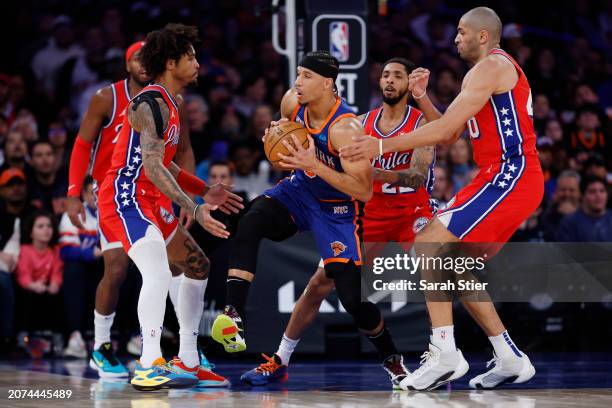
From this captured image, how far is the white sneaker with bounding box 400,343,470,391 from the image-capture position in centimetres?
671

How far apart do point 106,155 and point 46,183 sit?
9.80 ft

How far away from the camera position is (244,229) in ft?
22.2

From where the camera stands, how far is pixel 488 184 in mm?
6840

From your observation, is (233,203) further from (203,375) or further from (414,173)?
(414,173)

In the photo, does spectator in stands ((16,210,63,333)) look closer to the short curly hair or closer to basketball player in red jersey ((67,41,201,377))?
basketball player in red jersey ((67,41,201,377))

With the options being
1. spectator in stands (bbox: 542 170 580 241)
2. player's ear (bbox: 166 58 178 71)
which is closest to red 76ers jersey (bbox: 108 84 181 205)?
player's ear (bbox: 166 58 178 71)

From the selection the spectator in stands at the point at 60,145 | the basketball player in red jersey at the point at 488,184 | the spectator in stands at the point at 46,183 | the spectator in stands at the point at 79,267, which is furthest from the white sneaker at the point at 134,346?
the basketball player in red jersey at the point at 488,184

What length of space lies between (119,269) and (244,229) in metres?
1.37

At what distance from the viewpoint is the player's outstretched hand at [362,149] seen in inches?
255

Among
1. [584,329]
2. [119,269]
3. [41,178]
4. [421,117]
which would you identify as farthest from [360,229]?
[41,178]

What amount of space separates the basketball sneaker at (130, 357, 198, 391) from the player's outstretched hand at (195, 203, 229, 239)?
939 millimetres

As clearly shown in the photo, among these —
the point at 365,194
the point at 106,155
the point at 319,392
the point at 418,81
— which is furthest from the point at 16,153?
the point at 319,392

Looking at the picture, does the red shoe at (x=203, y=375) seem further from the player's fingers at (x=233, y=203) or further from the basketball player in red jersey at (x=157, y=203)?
the player's fingers at (x=233, y=203)

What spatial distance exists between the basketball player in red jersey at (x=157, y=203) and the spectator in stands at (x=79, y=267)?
2.51m
